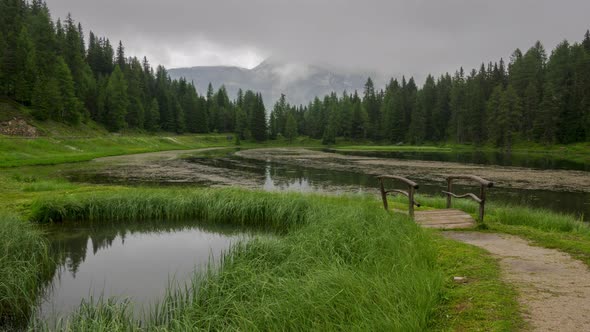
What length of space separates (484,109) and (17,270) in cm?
10319

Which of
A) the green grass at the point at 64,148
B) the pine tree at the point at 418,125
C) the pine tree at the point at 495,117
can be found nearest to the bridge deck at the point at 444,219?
the green grass at the point at 64,148

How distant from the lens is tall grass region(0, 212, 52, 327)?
8.20 meters

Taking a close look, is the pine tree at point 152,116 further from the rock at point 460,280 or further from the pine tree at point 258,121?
the rock at point 460,280

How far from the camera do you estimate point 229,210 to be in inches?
687

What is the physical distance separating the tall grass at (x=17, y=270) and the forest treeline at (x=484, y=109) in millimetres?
85856

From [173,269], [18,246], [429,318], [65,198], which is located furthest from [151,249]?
[429,318]

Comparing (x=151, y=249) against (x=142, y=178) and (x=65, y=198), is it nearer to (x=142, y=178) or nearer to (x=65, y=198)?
(x=65, y=198)

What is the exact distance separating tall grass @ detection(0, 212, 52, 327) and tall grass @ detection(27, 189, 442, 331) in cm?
177

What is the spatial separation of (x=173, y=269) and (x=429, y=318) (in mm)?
8369

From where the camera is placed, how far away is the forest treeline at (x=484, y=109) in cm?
7525

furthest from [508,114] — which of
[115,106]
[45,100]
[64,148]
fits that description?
[45,100]

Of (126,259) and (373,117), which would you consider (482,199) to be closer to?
(126,259)

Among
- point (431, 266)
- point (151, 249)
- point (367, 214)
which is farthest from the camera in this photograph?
point (151, 249)

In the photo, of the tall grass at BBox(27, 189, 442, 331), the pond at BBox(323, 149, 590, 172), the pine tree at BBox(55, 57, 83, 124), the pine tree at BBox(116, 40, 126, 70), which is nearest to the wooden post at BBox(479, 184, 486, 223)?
the tall grass at BBox(27, 189, 442, 331)
